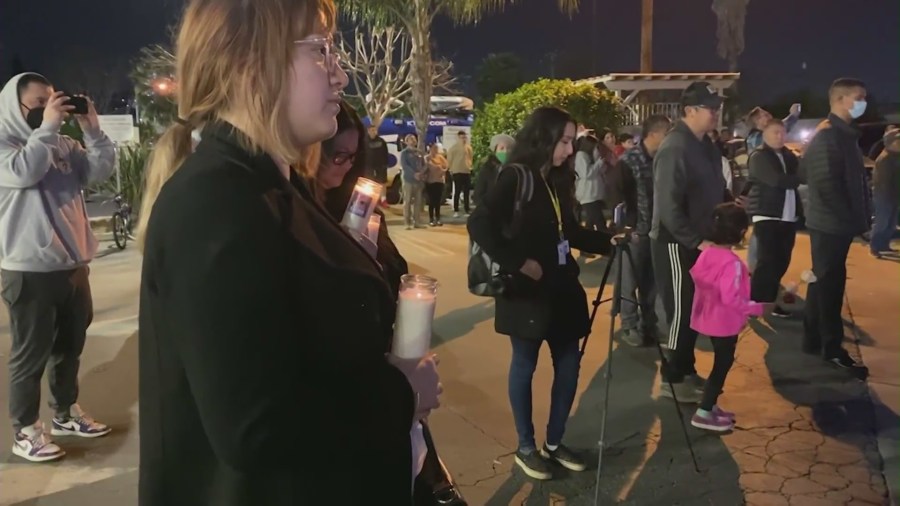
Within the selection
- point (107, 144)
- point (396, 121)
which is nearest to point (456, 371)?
point (107, 144)

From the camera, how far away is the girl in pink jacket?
4688 mm

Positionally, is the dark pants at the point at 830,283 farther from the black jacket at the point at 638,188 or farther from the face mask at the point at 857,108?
the black jacket at the point at 638,188

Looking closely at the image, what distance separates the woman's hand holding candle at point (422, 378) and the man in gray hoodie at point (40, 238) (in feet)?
10.6

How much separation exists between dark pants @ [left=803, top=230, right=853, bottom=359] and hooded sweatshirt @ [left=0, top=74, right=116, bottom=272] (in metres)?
5.19

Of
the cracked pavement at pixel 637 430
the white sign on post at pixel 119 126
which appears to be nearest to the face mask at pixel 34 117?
the cracked pavement at pixel 637 430

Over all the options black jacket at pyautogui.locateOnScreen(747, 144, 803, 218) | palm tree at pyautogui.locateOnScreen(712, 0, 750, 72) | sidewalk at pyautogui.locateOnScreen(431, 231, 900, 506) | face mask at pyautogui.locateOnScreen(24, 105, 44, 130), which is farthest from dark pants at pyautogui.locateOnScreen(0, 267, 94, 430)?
palm tree at pyautogui.locateOnScreen(712, 0, 750, 72)

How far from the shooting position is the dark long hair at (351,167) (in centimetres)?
266

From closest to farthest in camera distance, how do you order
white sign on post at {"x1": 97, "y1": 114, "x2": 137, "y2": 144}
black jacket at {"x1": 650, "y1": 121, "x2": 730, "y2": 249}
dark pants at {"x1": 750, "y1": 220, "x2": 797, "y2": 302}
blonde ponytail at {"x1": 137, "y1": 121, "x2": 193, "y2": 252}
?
blonde ponytail at {"x1": 137, "y1": 121, "x2": 193, "y2": 252}, black jacket at {"x1": 650, "y1": 121, "x2": 730, "y2": 249}, dark pants at {"x1": 750, "y1": 220, "x2": 797, "y2": 302}, white sign on post at {"x1": 97, "y1": 114, "x2": 137, "y2": 144}

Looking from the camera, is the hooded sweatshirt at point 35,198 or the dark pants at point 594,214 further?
the dark pants at point 594,214

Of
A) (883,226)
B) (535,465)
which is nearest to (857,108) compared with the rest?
(535,465)

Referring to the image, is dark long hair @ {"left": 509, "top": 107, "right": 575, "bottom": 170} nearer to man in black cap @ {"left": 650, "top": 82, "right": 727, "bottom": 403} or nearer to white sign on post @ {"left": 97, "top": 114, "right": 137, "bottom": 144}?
man in black cap @ {"left": 650, "top": 82, "right": 727, "bottom": 403}

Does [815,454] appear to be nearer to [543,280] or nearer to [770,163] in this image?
[543,280]

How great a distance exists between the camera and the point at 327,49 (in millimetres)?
1490

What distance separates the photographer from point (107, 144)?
4527 millimetres
